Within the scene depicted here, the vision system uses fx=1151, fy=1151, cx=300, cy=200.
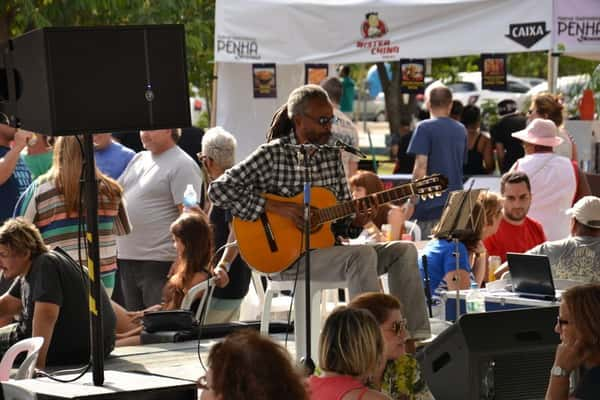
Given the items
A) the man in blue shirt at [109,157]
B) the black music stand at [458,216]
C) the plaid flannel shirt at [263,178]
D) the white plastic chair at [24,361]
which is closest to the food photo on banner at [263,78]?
the man in blue shirt at [109,157]

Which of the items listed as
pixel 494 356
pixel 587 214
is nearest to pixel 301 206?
pixel 494 356

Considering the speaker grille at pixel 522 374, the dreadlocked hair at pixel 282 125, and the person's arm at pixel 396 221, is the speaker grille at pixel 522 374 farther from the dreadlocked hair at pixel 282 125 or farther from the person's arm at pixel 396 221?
the person's arm at pixel 396 221

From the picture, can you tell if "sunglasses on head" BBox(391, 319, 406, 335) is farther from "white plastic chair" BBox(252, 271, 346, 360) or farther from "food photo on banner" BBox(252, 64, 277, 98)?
"food photo on banner" BBox(252, 64, 277, 98)

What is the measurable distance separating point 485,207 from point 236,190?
183cm

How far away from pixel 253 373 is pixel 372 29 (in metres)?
7.40

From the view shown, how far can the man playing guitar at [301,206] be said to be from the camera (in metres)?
5.63

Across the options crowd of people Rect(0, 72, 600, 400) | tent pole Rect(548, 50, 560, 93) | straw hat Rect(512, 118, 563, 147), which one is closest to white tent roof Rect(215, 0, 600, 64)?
tent pole Rect(548, 50, 560, 93)

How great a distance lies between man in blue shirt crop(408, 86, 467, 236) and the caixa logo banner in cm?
77

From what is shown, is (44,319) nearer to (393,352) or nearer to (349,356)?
(393,352)

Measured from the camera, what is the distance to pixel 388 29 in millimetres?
9938

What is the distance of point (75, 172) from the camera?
262 inches

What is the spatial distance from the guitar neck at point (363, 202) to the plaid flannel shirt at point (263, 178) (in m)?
0.17

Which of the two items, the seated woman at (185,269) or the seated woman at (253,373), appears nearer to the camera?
the seated woman at (253,373)

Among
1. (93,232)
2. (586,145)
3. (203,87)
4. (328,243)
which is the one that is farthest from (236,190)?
(203,87)
